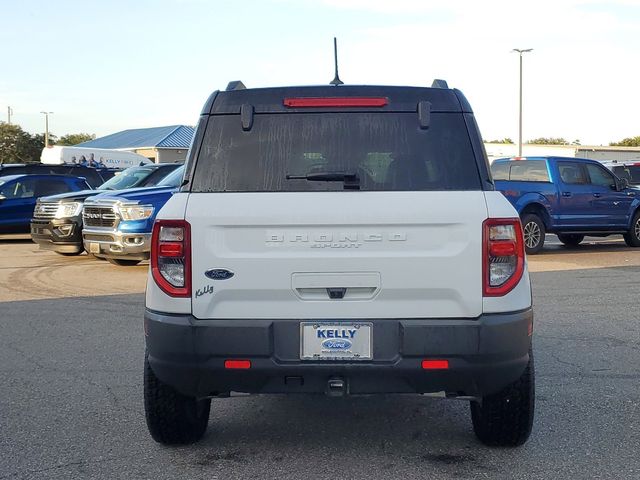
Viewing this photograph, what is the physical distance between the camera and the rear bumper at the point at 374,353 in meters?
3.76

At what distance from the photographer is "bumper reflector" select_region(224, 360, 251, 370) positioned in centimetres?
381

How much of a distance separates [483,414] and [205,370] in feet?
5.11

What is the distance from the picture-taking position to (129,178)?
1488cm

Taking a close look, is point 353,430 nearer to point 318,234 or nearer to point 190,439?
point 190,439

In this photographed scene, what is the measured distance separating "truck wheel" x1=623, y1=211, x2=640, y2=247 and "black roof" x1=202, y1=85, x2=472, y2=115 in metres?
14.3

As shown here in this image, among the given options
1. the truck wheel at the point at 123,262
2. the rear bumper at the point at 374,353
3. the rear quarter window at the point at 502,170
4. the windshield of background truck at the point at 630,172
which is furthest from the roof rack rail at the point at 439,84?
the windshield of background truck at the point at 630,172

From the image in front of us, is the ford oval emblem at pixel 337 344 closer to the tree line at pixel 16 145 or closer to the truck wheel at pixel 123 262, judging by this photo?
the truck wheel at pixel 123 262

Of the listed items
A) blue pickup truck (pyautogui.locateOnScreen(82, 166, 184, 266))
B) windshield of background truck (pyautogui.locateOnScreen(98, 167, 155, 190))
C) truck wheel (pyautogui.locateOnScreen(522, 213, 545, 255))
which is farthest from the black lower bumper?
truck wheel (pyautogui.locateOnScreen(522, 213, 545, 255))

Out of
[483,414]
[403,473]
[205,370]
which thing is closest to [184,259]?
[205,370]

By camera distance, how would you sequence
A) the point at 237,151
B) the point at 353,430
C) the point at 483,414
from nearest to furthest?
the point at 237,151 < the point at 483,414 < the point at 353,430

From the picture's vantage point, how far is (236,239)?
12.6 feet

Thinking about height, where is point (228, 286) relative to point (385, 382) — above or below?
above

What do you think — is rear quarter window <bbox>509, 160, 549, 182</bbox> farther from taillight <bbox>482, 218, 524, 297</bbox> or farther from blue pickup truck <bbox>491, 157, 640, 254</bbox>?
taillight <bbox>482, 218, 524, 297</bbox>

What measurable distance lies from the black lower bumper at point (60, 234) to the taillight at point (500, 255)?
12.0 metres
